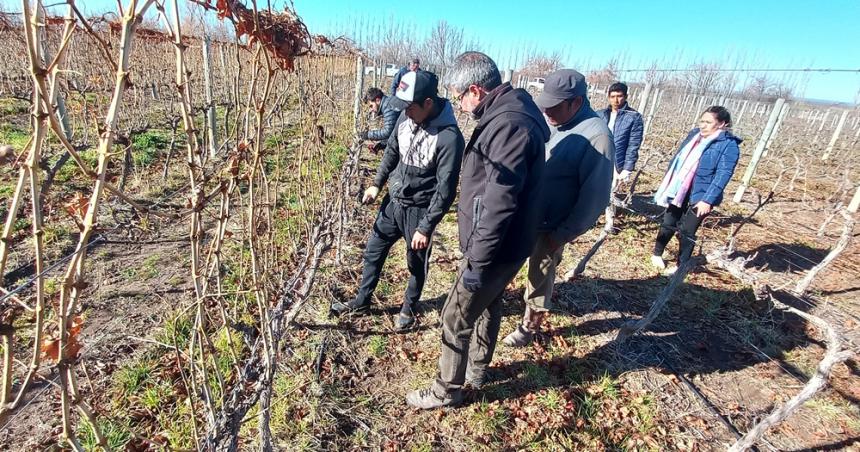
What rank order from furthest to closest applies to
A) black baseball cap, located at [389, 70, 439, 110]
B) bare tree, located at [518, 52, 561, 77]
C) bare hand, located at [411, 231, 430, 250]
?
bare tree, located at [518, 52, 561, 77] < bare hand, located at [411, 231, 430, 250] < black baseball cap, located at [389, 70, 439, 110]

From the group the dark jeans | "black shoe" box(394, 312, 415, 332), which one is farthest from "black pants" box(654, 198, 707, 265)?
"black shoe" box(394, 312, 415, 332)

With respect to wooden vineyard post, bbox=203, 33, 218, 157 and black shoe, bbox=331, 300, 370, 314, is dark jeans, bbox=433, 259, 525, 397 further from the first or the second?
wooden vineyard post, bbox=203, 33, 218, 157

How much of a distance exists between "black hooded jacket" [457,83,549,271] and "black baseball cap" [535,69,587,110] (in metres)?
0.50

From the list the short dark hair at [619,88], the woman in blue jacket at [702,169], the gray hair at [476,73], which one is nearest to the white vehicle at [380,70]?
the short dark hair at [619,88]

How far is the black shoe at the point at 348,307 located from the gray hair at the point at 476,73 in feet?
6.16

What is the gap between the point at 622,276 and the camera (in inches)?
164

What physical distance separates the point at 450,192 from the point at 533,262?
0.76 metres

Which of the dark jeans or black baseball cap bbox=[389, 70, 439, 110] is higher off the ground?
black baseball cap bbox=[389, 70, 439, 110]

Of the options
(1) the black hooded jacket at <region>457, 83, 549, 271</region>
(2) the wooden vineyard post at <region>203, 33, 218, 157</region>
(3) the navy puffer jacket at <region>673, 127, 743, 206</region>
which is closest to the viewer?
(1) the black hooded jacket at <region>457, 83, 549, 271</region>

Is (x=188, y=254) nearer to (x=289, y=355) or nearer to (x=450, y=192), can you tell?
(x=289, y=355)

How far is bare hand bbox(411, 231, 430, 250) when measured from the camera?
8.15 ft

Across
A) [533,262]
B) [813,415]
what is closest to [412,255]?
[533,262]

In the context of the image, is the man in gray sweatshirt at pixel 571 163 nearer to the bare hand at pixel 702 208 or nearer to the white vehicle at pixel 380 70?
the bare hand at pixel 702 208

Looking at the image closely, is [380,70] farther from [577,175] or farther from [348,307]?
[577,175]
